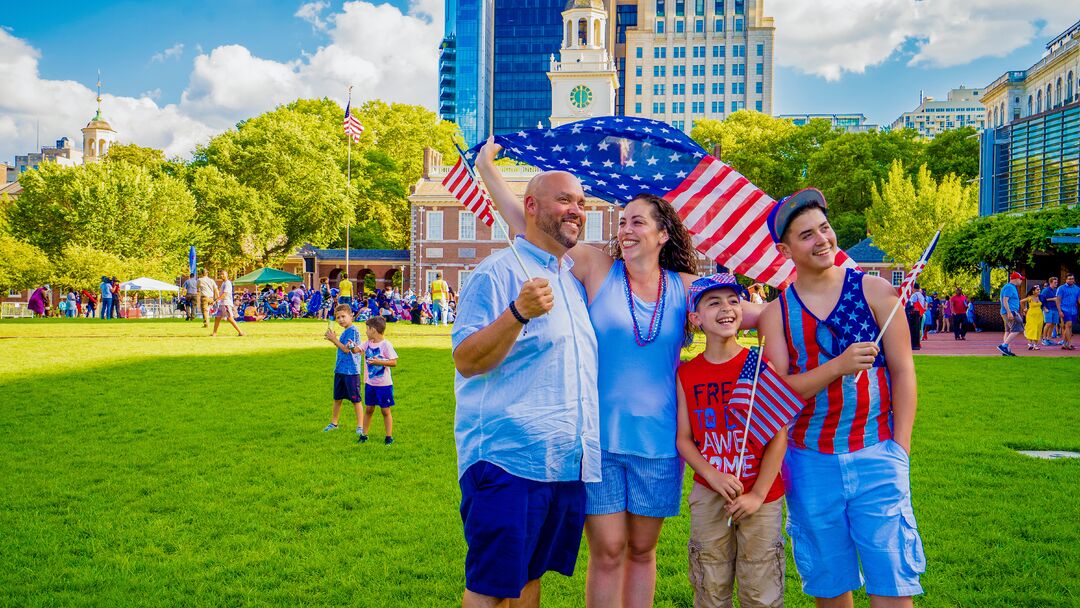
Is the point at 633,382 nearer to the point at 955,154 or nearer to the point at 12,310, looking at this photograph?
the point at 12,310

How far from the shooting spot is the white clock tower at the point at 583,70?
6462 centimetres

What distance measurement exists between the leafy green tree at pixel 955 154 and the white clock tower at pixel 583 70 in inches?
942

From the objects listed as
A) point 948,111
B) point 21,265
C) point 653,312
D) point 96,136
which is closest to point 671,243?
point 653,312

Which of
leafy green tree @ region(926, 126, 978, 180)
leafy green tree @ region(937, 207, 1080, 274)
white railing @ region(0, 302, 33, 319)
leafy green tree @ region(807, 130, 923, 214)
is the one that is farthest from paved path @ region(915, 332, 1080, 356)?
white railing @ region(0, 302, 33, 319)

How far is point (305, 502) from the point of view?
6273mm

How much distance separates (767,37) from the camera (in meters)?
111

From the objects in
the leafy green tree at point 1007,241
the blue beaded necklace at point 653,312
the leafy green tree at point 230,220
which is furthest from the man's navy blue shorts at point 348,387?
the leafy green tree at point 230,220

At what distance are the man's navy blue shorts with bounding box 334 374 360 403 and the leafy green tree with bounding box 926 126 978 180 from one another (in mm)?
50685

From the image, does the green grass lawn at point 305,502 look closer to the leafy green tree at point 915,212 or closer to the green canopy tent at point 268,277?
the leafy green tree at point 915,212

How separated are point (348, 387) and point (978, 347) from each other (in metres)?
19.7

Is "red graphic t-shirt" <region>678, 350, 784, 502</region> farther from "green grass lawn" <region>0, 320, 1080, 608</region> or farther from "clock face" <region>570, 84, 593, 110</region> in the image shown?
"clock face" <region>570, 84, 593, 110</region>

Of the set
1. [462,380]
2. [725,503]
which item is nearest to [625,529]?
[725,503]

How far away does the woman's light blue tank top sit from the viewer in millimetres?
3326

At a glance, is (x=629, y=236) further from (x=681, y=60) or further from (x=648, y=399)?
(x=681, y=60)
